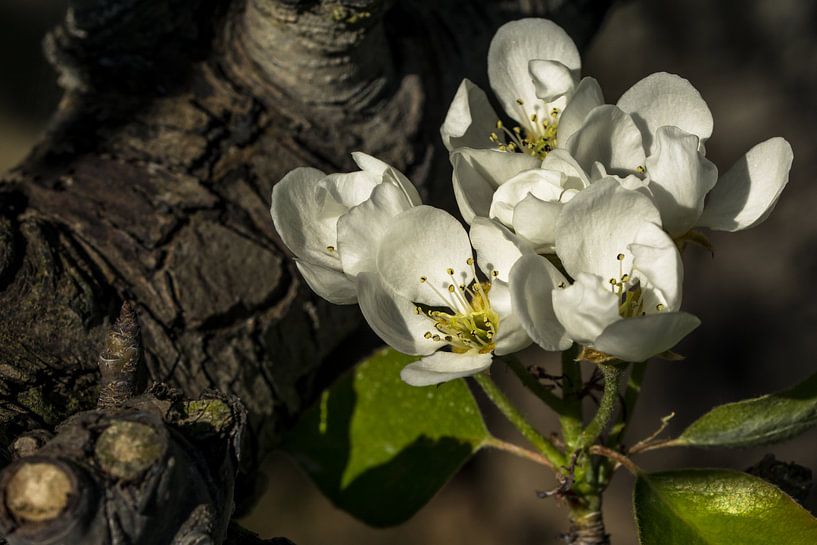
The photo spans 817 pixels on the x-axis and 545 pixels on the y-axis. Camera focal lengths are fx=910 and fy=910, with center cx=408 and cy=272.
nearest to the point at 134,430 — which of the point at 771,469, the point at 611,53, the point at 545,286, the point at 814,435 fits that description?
the point at 545,286

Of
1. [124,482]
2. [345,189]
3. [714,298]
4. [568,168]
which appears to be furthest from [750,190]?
[714,298]

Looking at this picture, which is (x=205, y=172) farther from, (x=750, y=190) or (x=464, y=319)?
(x=750, y=190)

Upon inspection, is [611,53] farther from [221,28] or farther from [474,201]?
[474,201]

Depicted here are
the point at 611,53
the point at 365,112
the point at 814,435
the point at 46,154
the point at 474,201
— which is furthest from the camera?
the point at 611,53

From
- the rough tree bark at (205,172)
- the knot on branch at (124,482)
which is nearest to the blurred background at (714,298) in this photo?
the rough tree bark at (205,172)

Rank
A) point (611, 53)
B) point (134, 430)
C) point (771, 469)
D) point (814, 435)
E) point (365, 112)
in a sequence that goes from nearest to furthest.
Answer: point (134, 430)
point (771, 469)
point (365, 112)
point (814, 435)
point (611, 53)

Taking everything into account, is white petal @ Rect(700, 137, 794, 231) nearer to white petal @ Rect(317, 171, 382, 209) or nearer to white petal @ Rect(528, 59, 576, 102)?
white petal @ Rect(528, 59, 576, 102)
